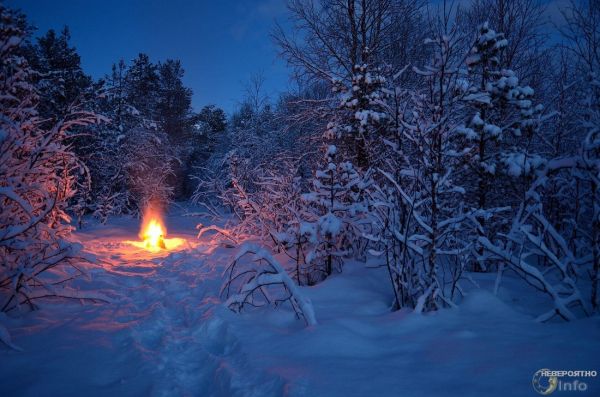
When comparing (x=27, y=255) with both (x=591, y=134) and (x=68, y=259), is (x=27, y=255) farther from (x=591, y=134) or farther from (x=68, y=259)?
(x=591, y=134)

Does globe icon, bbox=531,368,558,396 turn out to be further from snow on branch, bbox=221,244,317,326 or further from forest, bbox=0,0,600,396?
snow on branch, bbox=221,244,317,326

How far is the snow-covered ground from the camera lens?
2246 millimetres

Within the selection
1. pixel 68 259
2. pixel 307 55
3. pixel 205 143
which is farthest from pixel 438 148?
pixel 205 143

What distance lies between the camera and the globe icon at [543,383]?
196cm

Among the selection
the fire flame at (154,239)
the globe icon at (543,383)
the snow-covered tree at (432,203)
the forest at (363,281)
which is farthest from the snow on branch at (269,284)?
the fire flame at (154,239)

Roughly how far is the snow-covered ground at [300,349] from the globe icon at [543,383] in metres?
0.04

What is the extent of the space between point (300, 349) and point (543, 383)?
1684 mm

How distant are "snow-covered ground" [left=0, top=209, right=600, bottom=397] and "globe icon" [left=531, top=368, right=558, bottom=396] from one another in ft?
0.14

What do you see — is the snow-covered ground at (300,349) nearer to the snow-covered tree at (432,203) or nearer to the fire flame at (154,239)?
the snow-covered tree at (432,203)

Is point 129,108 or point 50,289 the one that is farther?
point 129,108

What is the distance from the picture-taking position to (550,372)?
2107 mm

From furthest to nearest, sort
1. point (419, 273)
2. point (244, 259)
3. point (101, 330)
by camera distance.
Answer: point (244, 259) → point (419, 273) → point (101, 330)

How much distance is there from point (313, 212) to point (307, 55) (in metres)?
5.79

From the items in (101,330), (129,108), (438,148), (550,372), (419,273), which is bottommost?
(101,330)
